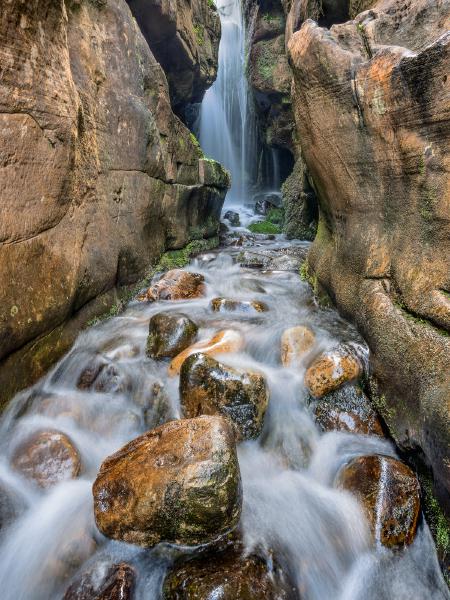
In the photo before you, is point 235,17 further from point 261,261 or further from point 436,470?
point 436,470

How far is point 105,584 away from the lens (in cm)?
219

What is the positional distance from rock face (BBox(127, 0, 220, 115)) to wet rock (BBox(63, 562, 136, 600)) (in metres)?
11.4

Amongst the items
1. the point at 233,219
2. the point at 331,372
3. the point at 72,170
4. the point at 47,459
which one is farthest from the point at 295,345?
the point at 233,219

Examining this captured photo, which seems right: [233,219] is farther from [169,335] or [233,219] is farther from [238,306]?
[169,335]

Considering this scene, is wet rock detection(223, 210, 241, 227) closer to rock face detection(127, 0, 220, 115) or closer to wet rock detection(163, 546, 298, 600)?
rock face detection(127, 0, 220, 115)

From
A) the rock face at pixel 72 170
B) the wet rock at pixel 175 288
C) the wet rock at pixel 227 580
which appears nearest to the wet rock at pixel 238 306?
the wet rock at pixel 175 288

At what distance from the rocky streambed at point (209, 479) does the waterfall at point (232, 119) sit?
55.5 feet

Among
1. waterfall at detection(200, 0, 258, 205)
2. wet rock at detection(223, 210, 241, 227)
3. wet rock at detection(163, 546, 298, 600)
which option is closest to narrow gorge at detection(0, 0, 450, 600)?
wet rock at detection(163, 546, 298, 600)

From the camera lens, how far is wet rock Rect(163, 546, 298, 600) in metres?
1.97

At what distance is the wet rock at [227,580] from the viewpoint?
6.48 ft

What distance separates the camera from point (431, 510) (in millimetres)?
2527

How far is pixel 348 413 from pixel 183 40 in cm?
1175

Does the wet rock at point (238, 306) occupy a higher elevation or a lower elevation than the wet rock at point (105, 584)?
higher

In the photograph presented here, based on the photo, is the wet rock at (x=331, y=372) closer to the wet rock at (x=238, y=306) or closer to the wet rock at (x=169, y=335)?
the wet rock at (x=169, y=335)
